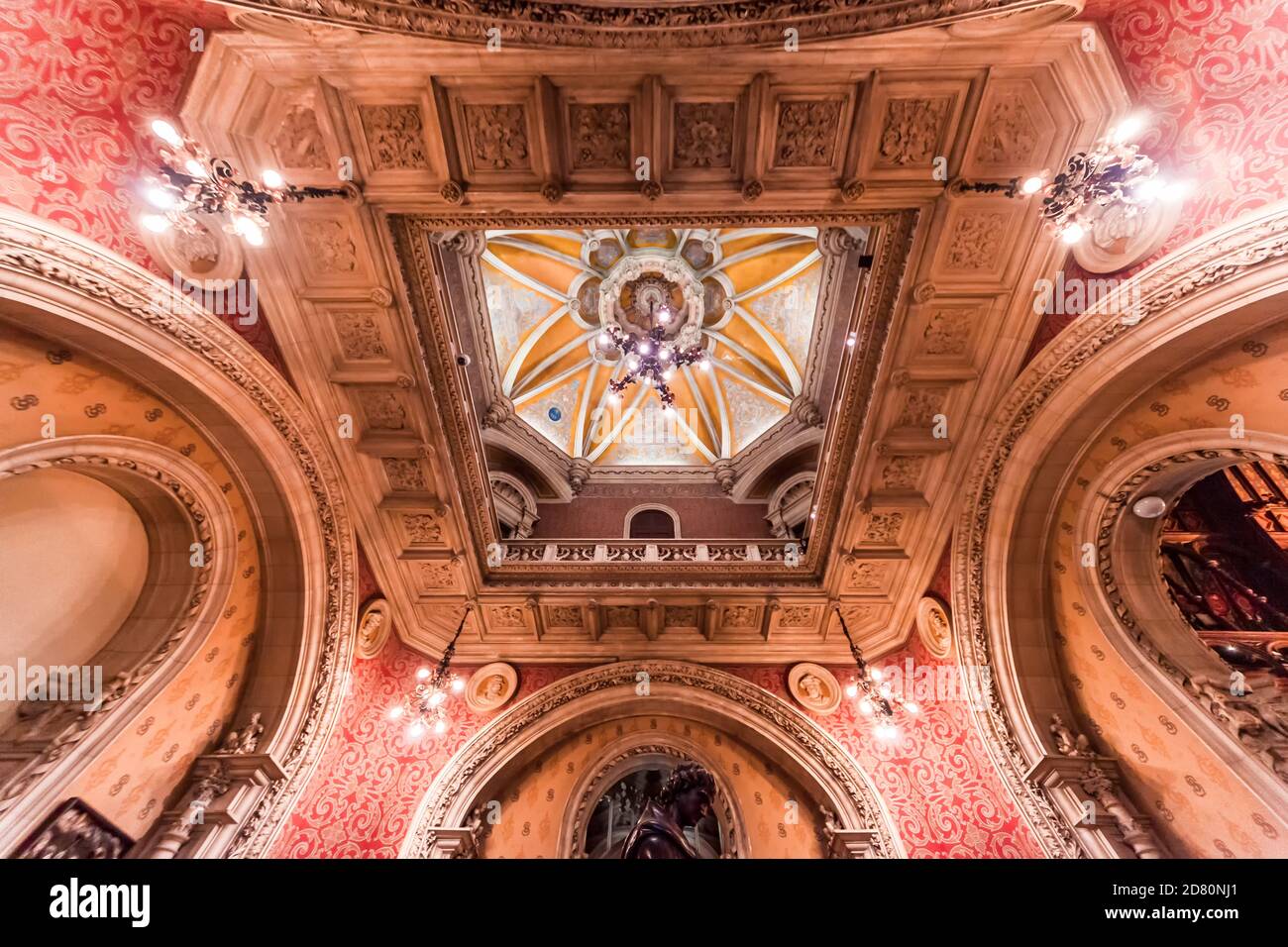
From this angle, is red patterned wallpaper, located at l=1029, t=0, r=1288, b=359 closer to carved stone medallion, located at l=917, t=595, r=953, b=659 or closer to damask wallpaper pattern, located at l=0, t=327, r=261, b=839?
carved stone medallion, located at l=917, t=595, r=953, b=659

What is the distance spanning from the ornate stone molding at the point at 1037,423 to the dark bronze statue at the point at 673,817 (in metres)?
4.57

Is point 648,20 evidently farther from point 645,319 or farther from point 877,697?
point 645,319

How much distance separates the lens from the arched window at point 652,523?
12.8m

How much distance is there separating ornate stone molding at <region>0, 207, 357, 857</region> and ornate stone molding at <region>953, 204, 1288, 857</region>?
8795 mm

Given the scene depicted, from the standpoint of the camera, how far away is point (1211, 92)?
399 centimetres

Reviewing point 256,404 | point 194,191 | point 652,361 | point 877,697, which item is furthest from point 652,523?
point 194,191

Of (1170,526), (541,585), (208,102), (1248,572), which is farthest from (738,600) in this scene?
(208,102)

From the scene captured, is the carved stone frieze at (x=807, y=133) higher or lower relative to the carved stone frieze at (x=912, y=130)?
higher

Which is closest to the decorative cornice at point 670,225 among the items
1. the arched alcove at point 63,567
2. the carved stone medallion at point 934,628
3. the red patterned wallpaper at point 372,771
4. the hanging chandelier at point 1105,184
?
the hanging chandelier at point 1105,184

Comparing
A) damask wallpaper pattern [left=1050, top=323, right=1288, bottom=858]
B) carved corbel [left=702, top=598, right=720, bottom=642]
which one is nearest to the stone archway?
carved corbel [left=702, top=598, right=720, bottom=642]

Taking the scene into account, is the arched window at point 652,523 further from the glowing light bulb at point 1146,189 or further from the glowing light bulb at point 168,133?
the glowing light bulb at point 168,133
